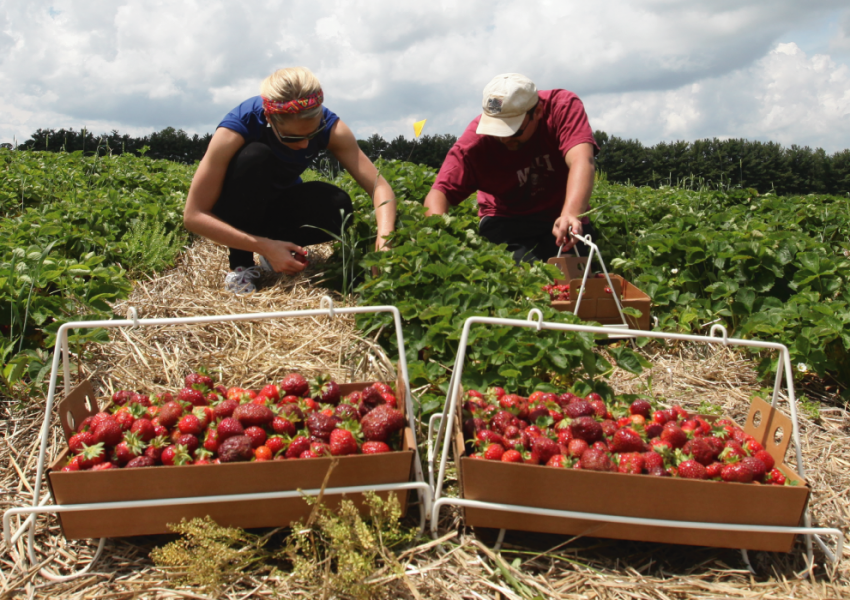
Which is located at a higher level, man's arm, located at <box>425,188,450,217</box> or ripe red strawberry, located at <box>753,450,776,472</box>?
man's arm, located at <box>425,188,450,217</box>

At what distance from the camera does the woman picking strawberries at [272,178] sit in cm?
304

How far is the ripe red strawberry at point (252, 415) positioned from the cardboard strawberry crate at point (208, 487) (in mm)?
186

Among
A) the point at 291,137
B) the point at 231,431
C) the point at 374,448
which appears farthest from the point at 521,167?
the point at 231,431

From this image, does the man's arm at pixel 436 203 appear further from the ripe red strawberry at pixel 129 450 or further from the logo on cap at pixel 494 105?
the ripe red strawberry at pixel 129 450

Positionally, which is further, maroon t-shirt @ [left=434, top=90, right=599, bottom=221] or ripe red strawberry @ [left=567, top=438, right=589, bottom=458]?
maroon t-shirt @ [left=434, top=90, right=599, bottom=221]

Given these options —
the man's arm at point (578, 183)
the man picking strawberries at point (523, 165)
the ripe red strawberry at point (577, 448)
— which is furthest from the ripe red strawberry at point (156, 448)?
the man picking strawberries at point (523, 165)

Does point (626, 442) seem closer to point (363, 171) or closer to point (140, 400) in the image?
point (140, 400)

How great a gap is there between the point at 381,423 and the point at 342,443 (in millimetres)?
128

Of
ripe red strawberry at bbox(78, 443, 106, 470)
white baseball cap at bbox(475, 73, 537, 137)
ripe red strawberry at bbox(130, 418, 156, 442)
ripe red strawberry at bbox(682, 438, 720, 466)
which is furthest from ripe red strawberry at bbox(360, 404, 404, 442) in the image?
white baseball cap at bbox(475, 73, 537, 137)

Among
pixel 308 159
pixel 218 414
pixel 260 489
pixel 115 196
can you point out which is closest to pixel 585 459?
pixel 260 489

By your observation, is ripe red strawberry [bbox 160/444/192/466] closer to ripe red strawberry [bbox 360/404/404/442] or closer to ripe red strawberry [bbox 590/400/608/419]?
ripe red strawberry [bbox 360/404/404/442]

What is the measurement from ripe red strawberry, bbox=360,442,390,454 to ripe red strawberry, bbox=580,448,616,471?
1.70 ft

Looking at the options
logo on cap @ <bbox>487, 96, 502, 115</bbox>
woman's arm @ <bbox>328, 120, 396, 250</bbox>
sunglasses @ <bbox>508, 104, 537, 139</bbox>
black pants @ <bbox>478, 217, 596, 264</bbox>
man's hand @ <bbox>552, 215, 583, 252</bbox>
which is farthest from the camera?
black pants @ <bbox>478, 217, 596, 264</bbox>

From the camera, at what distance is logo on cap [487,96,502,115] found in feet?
11.3
